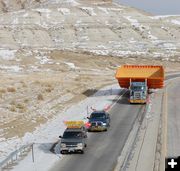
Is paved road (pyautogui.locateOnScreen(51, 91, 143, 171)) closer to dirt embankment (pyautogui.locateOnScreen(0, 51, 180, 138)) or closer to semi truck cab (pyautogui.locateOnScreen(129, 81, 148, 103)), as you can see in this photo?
dirt embankment (pyautogui.locateOnScreen(0, 51, 180, 138))

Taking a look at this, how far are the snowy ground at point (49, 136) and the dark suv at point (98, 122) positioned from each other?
8.62ft

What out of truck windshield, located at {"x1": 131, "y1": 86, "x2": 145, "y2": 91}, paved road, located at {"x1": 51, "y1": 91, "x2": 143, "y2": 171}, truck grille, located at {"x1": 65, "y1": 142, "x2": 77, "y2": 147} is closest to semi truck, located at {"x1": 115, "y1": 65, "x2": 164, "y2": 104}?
truck windshield, located at {"x1": 131, "y1": 86, "x2": 145, "y2": 91}

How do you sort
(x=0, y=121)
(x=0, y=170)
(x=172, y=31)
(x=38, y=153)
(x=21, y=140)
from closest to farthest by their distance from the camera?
1. (x=0, y=170)
2. (x=38, y=153)
3. (x=21, y=140)
4. (x=0, y=121)
5. (x=172, y=31)

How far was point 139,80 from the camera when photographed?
61.0m

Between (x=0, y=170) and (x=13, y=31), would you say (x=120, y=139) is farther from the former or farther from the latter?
(x=13, y=31)

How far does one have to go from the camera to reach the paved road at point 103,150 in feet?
94.3

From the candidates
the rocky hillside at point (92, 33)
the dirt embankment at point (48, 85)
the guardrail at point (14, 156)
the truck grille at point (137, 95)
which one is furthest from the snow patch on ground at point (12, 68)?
the guardrail at point (14, 156)

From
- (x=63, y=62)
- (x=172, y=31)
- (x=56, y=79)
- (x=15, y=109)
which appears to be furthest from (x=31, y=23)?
(x=15, y=109)

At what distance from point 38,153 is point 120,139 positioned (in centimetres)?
761

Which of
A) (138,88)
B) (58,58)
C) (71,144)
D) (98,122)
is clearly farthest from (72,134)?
(58,58)

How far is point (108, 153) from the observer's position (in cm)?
3206

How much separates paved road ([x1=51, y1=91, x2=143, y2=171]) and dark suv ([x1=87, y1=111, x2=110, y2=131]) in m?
0.58

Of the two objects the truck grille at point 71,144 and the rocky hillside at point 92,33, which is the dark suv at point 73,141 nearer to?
the truck grille at point 71,144

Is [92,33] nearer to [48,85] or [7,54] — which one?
[7,54]
